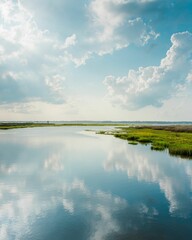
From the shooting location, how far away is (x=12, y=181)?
25406 millimetres

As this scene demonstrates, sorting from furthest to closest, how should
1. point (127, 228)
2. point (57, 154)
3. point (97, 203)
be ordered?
point (57, 154) < point (97, 203) < point (127, 228)

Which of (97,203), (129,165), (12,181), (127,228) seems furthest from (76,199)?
(129,165)

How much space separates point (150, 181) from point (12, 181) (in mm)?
13113

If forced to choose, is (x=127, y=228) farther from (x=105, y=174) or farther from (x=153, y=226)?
(x=105, y=174)

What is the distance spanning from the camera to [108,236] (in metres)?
13.8

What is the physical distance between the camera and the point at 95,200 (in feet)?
65.0

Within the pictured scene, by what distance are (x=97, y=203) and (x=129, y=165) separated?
15776mm

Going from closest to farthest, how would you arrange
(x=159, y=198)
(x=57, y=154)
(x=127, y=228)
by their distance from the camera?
(x=127, y=228) → (x=159, y=198) → (x=57, y=154)

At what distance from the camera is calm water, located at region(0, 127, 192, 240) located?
14.5m

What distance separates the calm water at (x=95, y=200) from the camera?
14.5 metres

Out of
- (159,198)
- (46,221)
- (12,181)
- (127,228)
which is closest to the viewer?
(127,228)

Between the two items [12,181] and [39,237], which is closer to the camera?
[39,237]

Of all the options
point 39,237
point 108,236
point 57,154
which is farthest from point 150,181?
point 57,154

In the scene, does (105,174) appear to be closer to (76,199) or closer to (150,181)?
(150,181)
